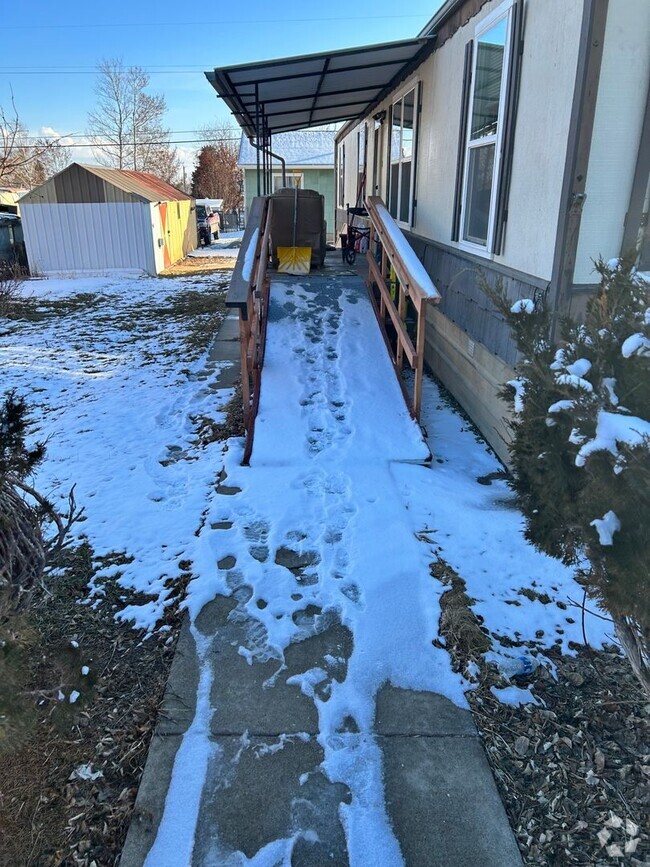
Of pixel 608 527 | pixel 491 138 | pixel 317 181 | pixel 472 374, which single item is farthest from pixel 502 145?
pixel 317 181

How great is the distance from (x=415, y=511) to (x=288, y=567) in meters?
1.01

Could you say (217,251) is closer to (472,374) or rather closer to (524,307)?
(472,374)

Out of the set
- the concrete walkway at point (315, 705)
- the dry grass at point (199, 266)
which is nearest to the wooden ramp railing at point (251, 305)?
the concrete walkway at point (315, 705)

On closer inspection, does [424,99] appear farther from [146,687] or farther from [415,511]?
[146,687]

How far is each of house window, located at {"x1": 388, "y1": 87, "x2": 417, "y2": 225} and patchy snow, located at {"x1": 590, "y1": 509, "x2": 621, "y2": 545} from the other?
695 centimetres

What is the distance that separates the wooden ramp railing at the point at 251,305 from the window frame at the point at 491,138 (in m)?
1.94

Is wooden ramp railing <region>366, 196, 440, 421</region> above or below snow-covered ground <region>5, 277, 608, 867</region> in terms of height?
above

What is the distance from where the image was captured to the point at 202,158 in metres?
38.1

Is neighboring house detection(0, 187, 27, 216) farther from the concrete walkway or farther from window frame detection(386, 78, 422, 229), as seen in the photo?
the concrete walkway

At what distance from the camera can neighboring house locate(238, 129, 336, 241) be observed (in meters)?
25.1

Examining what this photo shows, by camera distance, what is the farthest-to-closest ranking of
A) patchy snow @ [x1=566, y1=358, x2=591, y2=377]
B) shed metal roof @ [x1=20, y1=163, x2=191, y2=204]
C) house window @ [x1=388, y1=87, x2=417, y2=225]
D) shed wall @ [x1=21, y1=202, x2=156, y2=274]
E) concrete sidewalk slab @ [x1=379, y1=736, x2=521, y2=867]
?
shed wall @ [x1=21, y1=202, x2=156, y2=274] → shed metal roof @ [x1=20, y1=163, x2=191, y2=204] → house window @ [x1=388, y1=87, x2=417, y2=225] → concrete sidewalk slab @ [x1=379, y1=736, x2=521, y2=867] → patchy snow @ [x1=566, y1=358, x2=591, y2=377]

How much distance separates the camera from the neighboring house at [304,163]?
25.1 meters

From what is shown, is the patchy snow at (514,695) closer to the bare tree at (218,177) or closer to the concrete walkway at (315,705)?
the concrete walkway at (315,705)

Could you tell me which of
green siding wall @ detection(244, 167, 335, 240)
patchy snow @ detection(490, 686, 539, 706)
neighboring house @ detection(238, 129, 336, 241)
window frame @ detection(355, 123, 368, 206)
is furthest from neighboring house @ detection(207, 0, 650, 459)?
green siding wall @ detection(244, 167, 335, 240)
